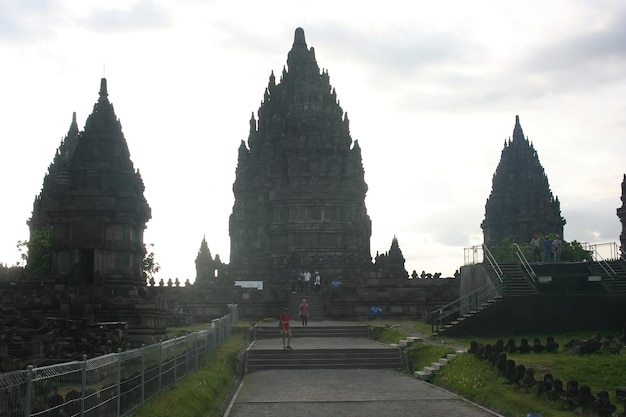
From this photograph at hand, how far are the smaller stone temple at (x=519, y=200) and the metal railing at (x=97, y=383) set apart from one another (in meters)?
71.4

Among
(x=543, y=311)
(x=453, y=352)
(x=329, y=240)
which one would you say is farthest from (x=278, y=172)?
(x=453, y=352)

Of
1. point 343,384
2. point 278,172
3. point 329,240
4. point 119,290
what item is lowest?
point 343,384

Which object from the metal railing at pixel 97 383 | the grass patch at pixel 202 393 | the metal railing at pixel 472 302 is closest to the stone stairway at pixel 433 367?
the grass patch at pixel 202 393

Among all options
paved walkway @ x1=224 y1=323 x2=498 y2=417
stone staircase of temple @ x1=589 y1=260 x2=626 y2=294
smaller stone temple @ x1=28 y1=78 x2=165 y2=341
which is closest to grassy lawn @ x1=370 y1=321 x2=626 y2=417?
paved walkway @ x1=224 y1=323 x2=498 y2=417

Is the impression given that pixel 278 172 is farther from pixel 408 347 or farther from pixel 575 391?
pixel 575 391

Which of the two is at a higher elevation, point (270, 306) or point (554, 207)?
point (554, 207)

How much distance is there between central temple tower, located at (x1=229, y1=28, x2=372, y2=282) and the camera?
7288 centimetres

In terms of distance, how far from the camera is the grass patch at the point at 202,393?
1716 cm

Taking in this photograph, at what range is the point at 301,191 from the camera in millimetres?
74500

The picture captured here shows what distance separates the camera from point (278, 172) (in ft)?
254

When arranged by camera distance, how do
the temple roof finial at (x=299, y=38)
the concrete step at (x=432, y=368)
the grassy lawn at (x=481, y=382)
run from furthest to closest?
1. the temple roof finial at (x=299, y=38)
2. the concrete step at (x=432, y=368)
3. the grassy lawn at (x=481, y=382)

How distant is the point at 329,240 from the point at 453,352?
4753 cm

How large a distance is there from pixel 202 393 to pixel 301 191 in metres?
55.0

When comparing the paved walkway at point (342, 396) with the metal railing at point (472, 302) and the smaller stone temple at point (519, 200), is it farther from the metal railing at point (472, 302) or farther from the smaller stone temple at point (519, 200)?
the smaller stone temple at point (519, 200)
